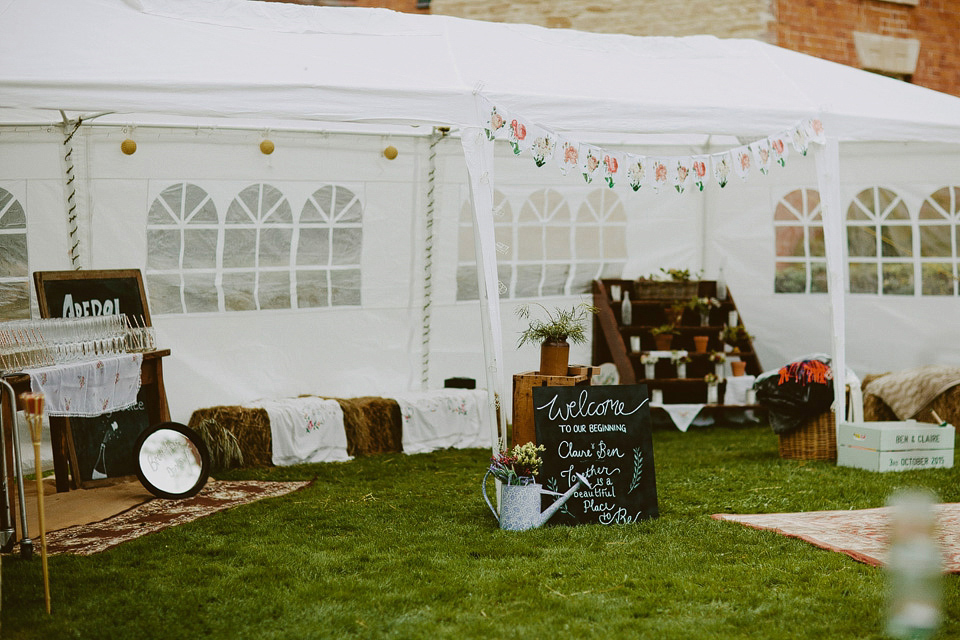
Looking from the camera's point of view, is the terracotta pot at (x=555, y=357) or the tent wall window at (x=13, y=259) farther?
the tent wall window at (x=13, y=259)

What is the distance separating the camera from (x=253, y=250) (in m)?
7.38

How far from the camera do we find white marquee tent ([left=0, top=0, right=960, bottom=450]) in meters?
5.14

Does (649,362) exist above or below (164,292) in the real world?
below

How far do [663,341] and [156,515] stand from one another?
14.5 feet

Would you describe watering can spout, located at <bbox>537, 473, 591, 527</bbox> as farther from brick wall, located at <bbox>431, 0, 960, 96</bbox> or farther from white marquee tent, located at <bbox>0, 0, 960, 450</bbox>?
brick wall, located at <bbox>431, 0, 960, 96</bbox>

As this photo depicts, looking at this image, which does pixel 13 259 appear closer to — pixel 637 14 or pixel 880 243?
pixel 880 243

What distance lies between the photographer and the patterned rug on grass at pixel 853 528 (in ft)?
14.2

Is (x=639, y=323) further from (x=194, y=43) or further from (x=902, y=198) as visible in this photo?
(x=194, y=43)

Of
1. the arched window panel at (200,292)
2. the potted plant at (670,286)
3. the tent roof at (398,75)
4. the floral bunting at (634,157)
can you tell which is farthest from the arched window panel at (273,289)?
the potted plant at (670,286)

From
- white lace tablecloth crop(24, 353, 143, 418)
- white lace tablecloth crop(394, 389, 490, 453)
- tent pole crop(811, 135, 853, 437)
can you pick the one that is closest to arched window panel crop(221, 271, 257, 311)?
white lace tablecloth crop(394, 389, 490, 453)

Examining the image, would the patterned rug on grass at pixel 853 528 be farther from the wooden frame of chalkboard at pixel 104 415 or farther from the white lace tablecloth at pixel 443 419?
the wooden frame of chalkboard at pixel 104 415

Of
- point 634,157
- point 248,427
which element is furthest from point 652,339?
point 248,427

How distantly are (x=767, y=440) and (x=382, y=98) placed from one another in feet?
13.4

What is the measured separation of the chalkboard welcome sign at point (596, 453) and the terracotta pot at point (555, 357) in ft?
1.79
